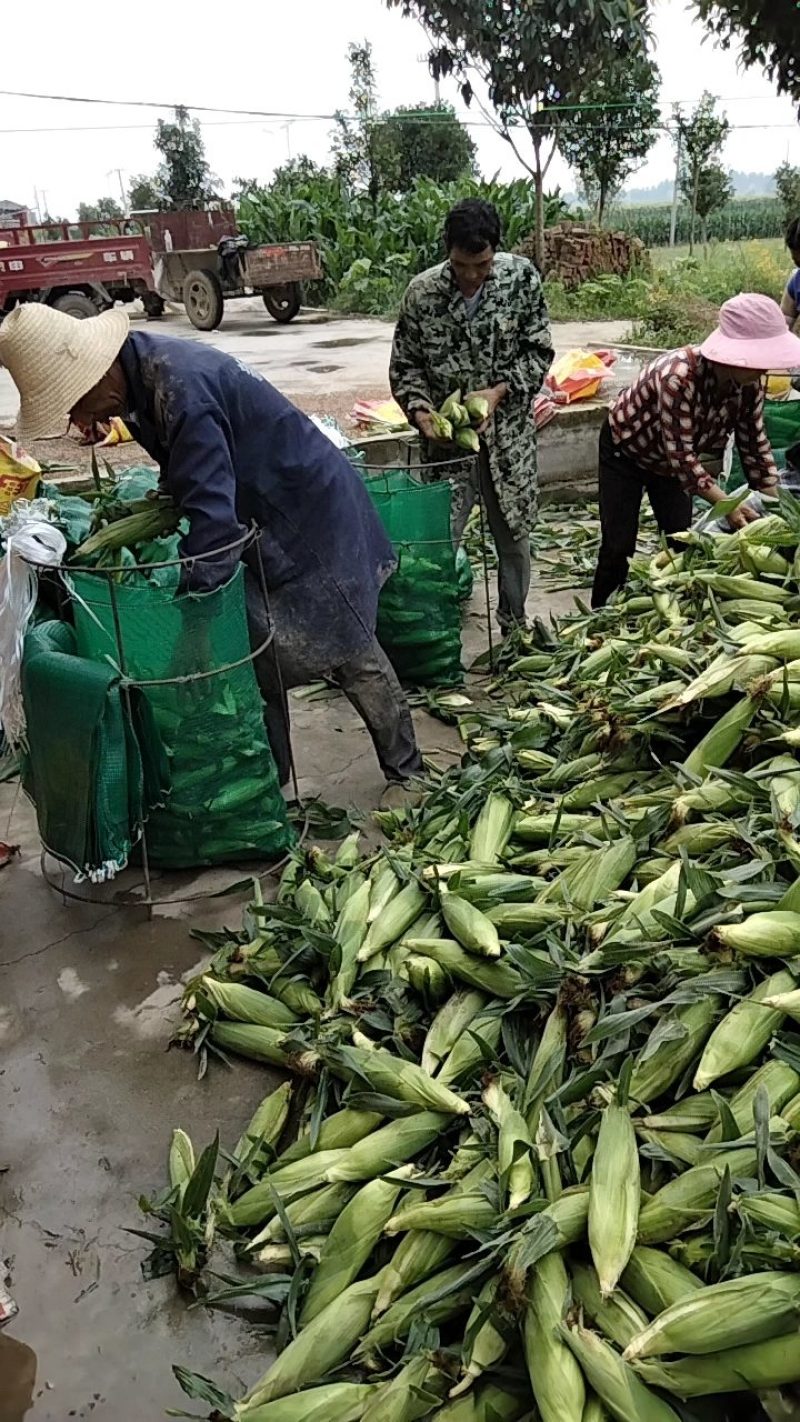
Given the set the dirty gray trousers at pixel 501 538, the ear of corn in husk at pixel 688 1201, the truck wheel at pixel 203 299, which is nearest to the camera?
the ear of corn in husk at pixel 688 1201

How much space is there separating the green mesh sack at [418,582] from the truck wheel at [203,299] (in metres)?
13.1

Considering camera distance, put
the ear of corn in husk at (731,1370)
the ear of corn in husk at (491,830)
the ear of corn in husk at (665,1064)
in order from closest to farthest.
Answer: the ear of corn in husk at (731,1370), the ear of corn in husk at (665,1064), the ear of corn in husk at (491,830)

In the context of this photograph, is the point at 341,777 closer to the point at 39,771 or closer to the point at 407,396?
the point at 39,771

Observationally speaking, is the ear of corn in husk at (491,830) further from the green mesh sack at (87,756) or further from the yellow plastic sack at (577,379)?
the yellow plastic sack at (577,379)

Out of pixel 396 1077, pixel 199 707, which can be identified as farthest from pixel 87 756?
pixel 396 1077

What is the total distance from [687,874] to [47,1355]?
4.90 ft

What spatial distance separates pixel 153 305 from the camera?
18.0 m

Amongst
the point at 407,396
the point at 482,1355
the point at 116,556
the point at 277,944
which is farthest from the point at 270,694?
the point at 482,1355

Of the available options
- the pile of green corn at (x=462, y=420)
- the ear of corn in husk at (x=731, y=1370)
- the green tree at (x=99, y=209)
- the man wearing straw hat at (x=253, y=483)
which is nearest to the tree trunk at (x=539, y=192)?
the pile of green corn at (x=462, y=420)

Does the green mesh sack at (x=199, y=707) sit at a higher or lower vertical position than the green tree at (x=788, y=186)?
lower

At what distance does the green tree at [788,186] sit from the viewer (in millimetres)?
23539

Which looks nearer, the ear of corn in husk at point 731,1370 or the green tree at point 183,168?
the ear of corn in husk at point 731,1370

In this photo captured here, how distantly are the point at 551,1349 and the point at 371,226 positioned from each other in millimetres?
20539

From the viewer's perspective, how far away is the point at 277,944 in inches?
112
